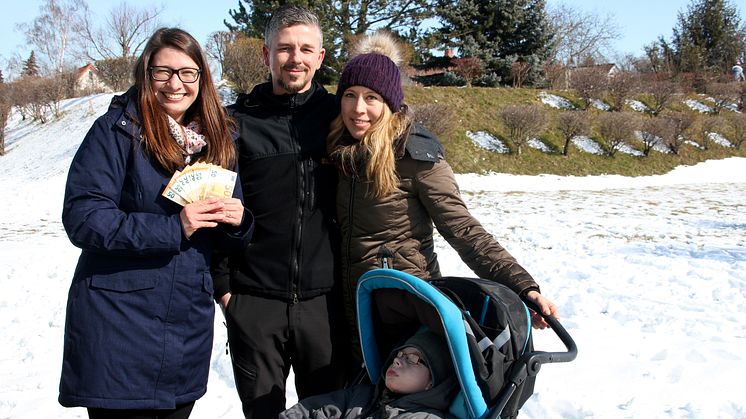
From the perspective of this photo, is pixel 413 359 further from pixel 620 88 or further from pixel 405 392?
pixel 620 88

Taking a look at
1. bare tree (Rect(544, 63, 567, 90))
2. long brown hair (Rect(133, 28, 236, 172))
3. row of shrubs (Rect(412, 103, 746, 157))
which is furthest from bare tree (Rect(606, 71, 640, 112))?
long brown hair (Rect(133, 28, 236, 172))

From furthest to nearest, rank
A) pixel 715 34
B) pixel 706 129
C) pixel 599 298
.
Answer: pixel 715 34 < pixel 706 129 < pixel 599 298

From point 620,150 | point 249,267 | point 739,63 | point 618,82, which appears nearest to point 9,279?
point 249,267

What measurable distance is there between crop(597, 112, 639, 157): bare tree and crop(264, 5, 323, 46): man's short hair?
17833mm

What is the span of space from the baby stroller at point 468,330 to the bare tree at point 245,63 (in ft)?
49.7

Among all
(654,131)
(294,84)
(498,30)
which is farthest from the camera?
(498,30)

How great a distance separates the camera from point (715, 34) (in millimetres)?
37125

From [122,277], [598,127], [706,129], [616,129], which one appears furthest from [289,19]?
[706,129]

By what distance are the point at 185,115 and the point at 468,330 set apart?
146cm

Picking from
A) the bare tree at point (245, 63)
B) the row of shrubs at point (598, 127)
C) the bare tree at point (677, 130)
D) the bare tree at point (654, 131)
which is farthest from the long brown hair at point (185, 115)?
the bare tree at point (677, 130)

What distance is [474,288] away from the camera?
2328mm

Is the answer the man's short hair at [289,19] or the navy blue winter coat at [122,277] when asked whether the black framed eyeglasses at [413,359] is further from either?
the man's short hair at [289,19]

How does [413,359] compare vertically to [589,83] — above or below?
below

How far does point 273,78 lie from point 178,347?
49.9 inches
